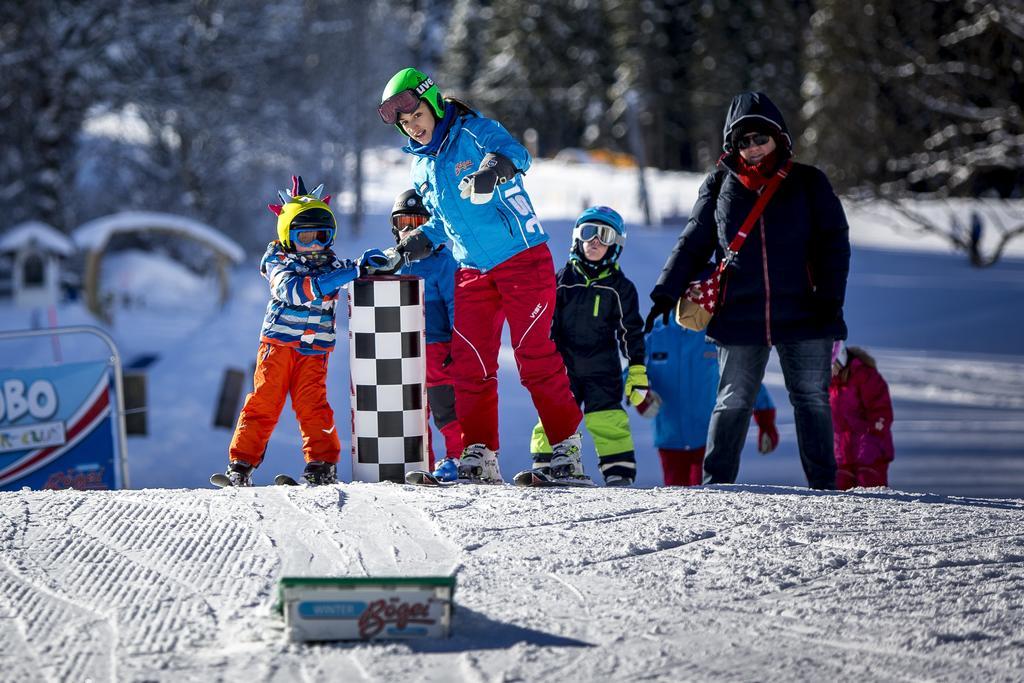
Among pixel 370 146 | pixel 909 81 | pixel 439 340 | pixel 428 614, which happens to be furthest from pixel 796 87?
pixel 428 614

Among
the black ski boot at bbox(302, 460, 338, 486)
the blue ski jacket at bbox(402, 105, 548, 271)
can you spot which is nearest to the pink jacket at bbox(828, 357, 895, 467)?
the blue ski jacket at bbox(402, 105, 548, 271)

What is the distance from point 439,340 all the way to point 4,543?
2.61 m

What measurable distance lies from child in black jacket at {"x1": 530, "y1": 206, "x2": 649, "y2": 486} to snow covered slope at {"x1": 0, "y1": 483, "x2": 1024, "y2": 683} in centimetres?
101

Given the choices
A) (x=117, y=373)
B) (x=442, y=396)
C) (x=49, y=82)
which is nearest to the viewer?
(x=442, y=396)

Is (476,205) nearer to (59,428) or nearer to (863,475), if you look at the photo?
(863,475)

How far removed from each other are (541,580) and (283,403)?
239 cm

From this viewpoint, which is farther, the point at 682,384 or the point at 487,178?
the point at 682,384

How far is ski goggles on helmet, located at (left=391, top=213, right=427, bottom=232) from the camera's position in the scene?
6.36 m

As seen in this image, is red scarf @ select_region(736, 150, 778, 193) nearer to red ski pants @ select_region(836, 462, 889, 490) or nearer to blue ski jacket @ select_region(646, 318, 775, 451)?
blue ski jacket @ select_region(646, 318, 775, 451)

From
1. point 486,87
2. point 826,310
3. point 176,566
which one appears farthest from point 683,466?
point 486,87

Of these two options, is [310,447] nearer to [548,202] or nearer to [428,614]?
[428,614]

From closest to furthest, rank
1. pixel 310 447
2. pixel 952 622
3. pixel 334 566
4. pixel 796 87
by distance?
pixel 952 622 < pixel 334 566 < pixel 310 447 < pixel 796 87

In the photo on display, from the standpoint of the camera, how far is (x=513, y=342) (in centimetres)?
552

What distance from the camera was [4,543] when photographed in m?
4.27
